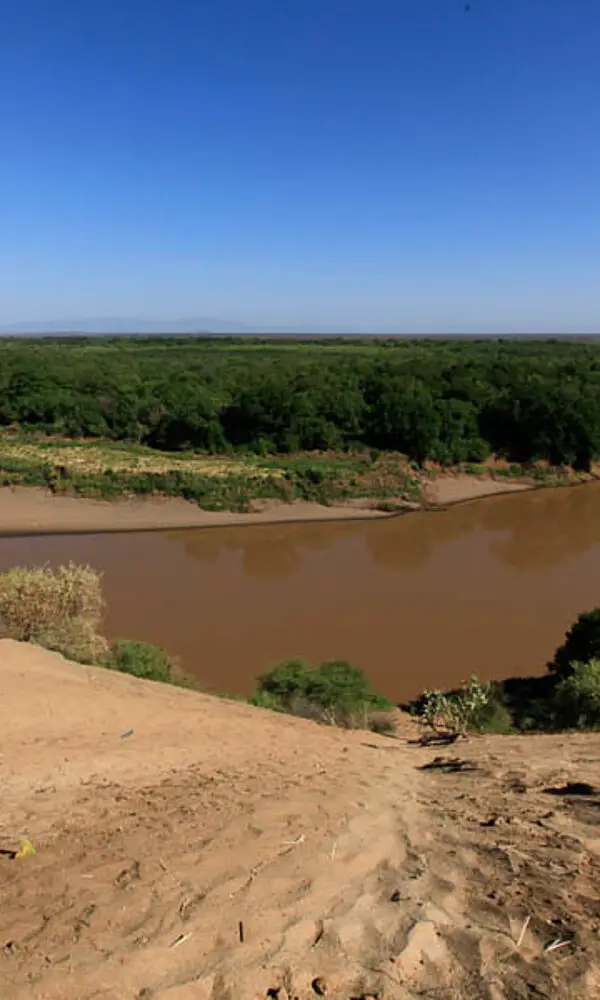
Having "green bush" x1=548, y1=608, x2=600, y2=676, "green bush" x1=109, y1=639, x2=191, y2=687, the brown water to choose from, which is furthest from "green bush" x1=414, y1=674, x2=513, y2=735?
"green bush" x1=109, y1=639, x2=191, y2=687

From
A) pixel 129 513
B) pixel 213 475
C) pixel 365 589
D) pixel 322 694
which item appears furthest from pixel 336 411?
pixel 322 694

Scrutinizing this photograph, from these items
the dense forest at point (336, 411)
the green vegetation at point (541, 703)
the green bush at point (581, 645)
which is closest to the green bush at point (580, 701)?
the green vegetation at point (541, 703)

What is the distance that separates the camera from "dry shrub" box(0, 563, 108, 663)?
12.1 metres

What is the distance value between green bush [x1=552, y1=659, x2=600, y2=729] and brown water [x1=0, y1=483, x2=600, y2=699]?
3.97 metres

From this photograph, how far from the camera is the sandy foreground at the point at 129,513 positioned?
2691cm

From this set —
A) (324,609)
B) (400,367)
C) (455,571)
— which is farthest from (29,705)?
(400,367)

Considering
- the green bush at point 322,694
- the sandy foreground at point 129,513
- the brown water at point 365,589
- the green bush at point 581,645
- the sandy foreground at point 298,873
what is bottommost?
the brown water at point 365,589

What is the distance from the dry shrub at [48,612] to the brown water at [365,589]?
2928mm

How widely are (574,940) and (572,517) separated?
28.7 meters

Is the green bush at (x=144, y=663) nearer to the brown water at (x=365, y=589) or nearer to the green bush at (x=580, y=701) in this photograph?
the brown water at (x=365, y=589)

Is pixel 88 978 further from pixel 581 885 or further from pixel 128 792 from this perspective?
pixel 128 792

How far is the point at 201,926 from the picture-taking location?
3340 millimetres

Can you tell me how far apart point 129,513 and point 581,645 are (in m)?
19.7

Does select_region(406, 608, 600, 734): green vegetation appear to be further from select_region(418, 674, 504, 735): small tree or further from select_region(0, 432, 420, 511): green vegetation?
select_region(0, 432, 420, 511): green vegetation
